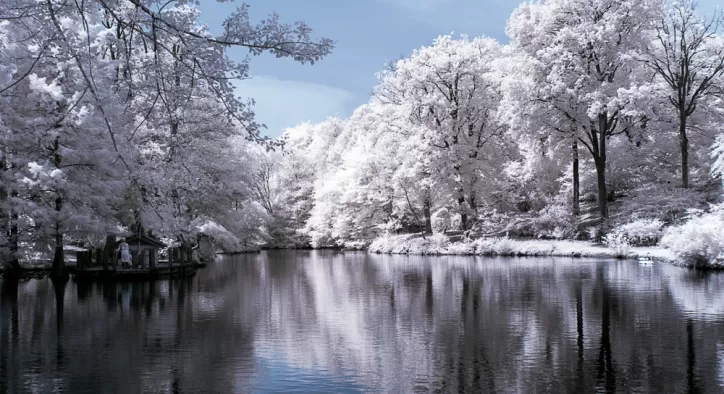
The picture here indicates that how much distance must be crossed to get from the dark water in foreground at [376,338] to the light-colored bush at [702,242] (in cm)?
247

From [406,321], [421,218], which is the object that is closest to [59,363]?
[406,321]

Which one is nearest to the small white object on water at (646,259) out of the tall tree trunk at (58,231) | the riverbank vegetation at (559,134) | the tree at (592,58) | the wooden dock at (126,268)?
the riverbank vegetation at (559,134)

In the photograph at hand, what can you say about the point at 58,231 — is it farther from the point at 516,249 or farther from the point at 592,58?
the point at 592,58

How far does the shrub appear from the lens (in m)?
30.4

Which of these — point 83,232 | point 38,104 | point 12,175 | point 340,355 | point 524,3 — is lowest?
point 340,355

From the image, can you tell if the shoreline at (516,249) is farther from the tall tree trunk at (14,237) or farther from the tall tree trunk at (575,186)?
the tall tree trunk at (14,237)

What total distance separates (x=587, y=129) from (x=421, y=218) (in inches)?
718

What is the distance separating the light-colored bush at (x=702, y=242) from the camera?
72.6 ft

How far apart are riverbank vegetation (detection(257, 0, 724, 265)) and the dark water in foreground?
10.7 m

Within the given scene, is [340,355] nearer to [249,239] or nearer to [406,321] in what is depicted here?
[406,321]

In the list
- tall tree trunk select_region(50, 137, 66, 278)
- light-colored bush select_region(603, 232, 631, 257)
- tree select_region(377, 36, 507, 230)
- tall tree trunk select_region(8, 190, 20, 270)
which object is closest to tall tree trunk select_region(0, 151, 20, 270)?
tall tree trunk select_region(8, 190, 20, 270)

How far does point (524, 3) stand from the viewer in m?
37.9

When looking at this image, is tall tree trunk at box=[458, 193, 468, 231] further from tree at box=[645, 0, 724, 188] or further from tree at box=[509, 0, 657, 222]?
tree at box=[645, 0, 724, 188]

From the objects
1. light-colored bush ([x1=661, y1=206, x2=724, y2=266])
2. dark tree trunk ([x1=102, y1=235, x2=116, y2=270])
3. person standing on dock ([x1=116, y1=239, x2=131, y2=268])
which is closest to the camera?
light-colored bush ([x1=661, y1=206, x2=724, y2=266])
